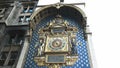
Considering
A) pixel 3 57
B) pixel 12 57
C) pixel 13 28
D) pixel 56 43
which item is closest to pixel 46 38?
pixel 56 43

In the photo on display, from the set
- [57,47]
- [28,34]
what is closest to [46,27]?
[28,34]

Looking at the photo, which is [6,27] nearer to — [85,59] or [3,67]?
[3,67]

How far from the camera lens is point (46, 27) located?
19.4 metres

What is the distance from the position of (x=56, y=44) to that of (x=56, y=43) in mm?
Result: 133

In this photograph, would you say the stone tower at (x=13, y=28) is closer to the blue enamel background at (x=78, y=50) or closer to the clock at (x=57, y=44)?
the blue enamel background at (x=78, y=50)

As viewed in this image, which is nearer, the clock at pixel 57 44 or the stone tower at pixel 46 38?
the stone tower at pixel 46 38

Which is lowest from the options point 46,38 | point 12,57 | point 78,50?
point 12,57

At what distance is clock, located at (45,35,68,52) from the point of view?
1702 cm

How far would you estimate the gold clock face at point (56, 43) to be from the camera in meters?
17.2

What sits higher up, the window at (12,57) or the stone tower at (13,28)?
the stone tower at (13,28)

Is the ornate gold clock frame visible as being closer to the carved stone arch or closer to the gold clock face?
the gold clock face

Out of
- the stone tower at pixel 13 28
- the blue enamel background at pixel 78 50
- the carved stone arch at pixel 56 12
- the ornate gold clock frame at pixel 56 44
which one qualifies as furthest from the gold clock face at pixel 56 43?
the carved stone arch at pixel 56 12

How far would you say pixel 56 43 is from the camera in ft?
57.8

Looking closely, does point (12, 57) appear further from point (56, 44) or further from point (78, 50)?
point (78, 50)
